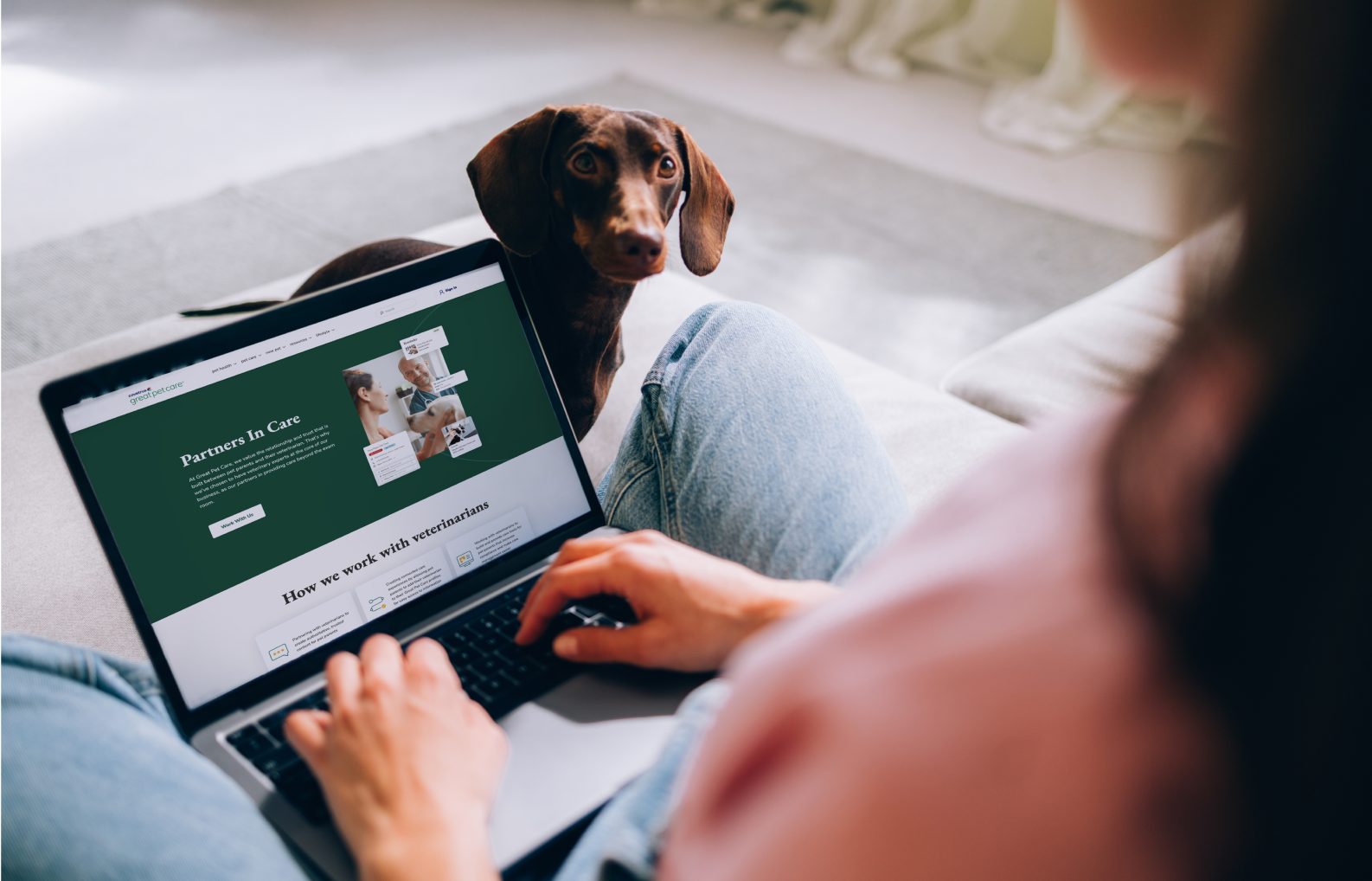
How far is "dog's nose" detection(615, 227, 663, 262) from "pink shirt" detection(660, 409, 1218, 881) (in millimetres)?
472

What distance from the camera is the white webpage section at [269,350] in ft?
2.06

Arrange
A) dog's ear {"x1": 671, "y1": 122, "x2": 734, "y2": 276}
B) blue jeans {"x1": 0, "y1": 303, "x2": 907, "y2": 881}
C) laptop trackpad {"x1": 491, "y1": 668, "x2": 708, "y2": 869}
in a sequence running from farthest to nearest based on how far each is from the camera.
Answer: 1. dog's ear {"x1": 671, "y1": 122, "x2": 734, "y2": 276}
2. laptop trackpad {"x1": 491, "y1": 668, "x2": 708, "y2": 869}
3. blue jeans {"x1": 0, "y1": 303, "x2": 907, "y2": 881}

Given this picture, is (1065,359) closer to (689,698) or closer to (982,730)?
(689,698)

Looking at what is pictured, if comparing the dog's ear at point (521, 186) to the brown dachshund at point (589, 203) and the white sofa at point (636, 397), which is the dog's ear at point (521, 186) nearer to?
the brown dachshund at point (589, 203)

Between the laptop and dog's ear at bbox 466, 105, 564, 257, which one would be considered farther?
dog's ear at bbox 466, 105, 564, 257

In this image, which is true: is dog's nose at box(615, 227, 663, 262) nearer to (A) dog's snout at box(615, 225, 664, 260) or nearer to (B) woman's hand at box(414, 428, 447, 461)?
(A) dog's snout at box(615, 225, 664, 260)

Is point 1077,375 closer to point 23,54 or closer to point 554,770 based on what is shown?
point 554,770

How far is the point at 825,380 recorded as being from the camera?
90cm

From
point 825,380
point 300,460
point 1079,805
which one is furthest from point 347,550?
point 1079,805

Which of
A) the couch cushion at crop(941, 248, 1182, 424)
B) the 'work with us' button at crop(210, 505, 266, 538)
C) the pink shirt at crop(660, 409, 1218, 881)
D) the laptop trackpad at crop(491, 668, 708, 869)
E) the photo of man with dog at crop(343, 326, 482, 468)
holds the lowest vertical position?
the couch cushion at crop(941, 248, 1182, 424)

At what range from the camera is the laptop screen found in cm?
65

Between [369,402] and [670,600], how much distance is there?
0.29m

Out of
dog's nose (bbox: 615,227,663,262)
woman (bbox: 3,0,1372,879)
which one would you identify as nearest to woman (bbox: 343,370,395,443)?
dog's nose (bbox: 615,227,663,262)

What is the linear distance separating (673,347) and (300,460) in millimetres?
362
